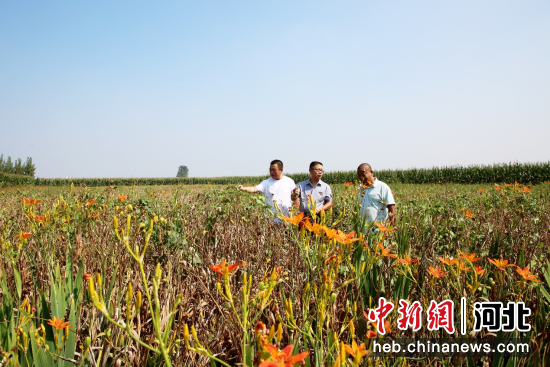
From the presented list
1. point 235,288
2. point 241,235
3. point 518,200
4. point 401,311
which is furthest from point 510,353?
point 518,200

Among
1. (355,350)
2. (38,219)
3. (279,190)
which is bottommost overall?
(355,350)

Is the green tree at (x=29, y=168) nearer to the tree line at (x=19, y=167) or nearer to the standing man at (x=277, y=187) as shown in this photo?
the tree line at (x=19, y=167)

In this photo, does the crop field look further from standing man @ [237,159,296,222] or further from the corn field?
the corn field

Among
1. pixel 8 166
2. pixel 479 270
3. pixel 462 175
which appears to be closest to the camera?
pixel 479 270

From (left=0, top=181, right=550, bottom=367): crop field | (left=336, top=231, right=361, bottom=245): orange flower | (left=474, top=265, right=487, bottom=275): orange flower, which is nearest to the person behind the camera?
(left=0, top=181, right=550, bottom=367): crop field

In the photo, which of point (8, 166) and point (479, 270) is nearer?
point (479, 270)

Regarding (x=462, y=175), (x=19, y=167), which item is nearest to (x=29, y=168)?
(x=19, y=167)

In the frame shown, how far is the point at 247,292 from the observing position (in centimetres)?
85

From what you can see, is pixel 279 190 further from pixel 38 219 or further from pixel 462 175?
pixel 462 175

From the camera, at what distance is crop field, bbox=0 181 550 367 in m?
0.88

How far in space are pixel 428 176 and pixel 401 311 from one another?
31387mm

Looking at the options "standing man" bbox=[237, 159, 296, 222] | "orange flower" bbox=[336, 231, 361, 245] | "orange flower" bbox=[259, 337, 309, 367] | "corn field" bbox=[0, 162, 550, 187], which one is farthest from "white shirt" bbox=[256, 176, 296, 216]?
"corn field" bbox=[0, 162, 550, 187]

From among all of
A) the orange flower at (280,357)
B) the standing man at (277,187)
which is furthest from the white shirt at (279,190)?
the orange flower at (280,357)

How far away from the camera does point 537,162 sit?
25234 millimetres
